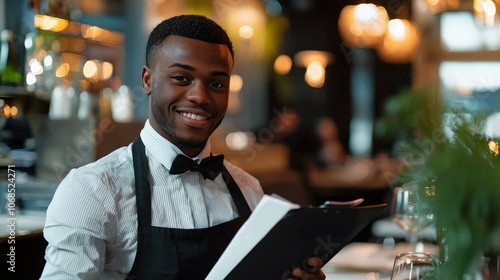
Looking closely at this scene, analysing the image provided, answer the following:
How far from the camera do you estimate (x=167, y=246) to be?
62.2 inches

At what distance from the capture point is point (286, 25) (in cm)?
996

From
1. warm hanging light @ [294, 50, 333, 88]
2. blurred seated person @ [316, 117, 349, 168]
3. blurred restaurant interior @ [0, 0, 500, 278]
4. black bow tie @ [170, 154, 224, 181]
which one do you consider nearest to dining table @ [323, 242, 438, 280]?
blurred restaurant interior @ [0, 0, 500, 278]

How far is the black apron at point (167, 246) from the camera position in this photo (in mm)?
1566

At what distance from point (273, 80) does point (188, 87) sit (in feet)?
27.6

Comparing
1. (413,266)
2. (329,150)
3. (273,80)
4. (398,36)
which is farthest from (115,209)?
(273,80)

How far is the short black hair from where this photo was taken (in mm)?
1613

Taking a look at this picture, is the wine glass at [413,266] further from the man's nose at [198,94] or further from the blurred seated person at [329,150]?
the blurred seated person at [329,150]

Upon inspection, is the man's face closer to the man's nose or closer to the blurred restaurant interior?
the man's nose

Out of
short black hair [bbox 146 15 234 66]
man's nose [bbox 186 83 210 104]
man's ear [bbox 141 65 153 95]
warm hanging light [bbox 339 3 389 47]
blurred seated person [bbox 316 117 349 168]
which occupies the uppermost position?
warm hanging light [bbox 339 3 389 47]

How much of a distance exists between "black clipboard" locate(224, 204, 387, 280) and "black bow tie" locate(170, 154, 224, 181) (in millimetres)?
333

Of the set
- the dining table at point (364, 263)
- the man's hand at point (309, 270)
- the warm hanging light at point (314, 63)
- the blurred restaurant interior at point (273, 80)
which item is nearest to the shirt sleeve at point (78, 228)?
the man's hand at point (309, 270)

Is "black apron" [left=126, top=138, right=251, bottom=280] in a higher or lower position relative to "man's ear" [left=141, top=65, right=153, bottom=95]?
lower

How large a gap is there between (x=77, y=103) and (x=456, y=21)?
604cm

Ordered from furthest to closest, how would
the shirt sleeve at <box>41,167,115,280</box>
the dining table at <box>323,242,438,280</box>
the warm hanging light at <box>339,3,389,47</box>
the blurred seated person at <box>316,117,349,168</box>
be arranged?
the blurred seated person at <box>316,117,349,168</box>, the warm hanging light at <box>339,3,389,47</box>, the dining table at <box>323,242,438,280</box>, the shirt sleeve at <box>41,167,115,280</box>
